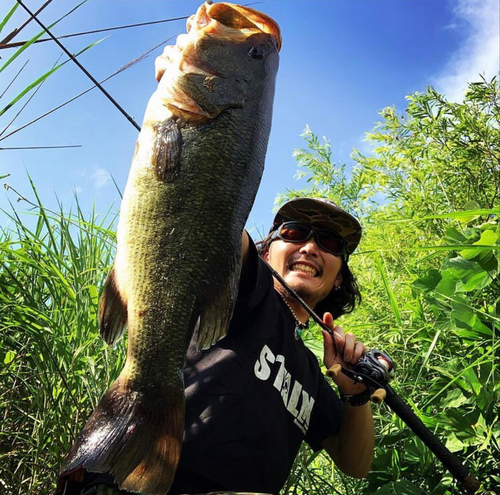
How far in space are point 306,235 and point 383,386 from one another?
817mm

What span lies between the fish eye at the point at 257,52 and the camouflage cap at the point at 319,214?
3.77 feet

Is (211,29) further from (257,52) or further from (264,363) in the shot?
(264,363)

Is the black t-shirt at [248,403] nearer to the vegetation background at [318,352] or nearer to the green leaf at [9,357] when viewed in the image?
the vegetation background at [318,352]

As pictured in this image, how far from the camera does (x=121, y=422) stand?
138cm

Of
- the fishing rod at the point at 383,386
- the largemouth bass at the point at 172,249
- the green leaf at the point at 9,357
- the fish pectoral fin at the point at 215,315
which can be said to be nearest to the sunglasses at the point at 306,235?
the fishing rod at the point at 383,386

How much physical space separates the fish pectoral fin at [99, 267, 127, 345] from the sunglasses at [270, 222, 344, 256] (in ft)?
4.57

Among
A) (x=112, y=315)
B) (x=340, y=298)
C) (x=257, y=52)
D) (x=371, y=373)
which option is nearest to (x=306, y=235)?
(x=340, y=298)

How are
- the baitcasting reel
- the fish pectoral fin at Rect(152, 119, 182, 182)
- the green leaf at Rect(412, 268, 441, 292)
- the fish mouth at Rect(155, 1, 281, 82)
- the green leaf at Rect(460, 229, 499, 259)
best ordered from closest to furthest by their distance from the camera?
the fish pectoral fin at Rect(152, 119, 182, 182) → the fish mouth at Rect(155, 1, 281, 82) → the baitcasting reel → the green leaf at Rect(460, 229, 499, 259) → the green leaf at Rect(412, 268, 441, 292)

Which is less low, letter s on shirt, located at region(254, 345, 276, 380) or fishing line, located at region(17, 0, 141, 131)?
fishing line, located at region(17, 0, 141, 131)

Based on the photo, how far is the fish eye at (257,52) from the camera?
1.72 meters

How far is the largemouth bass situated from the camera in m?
1.38

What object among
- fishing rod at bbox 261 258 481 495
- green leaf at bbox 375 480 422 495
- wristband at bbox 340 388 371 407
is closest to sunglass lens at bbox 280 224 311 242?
fishing rod at bbox 261 258 481 495

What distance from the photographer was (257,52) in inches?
68.0

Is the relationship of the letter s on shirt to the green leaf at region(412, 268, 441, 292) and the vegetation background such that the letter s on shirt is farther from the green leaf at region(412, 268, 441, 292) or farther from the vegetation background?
the green leaf at region(412, 268, 441, 292)
